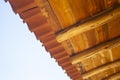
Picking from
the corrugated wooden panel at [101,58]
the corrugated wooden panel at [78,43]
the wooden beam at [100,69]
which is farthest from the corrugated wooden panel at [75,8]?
the wooden beam at [100,69]

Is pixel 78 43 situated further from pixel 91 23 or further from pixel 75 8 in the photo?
pixel 75 8

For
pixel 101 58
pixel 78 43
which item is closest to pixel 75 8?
pixel 78 43

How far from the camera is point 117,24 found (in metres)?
3.04

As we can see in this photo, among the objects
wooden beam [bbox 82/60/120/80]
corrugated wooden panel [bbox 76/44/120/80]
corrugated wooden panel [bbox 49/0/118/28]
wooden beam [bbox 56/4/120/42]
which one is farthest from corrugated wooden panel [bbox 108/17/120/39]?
wooden beam [bbox 82/60/120/80]

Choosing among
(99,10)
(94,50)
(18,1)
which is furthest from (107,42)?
(18,1)

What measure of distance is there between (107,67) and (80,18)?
1706 mm

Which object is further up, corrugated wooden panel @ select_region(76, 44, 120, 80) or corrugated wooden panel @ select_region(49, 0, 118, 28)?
corrugated wooden panel @ select_region(49, 0, 118, 28)

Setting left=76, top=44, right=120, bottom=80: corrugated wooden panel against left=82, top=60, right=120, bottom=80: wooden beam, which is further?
left=82, top=60, right=120, bottom=80: wooden beam

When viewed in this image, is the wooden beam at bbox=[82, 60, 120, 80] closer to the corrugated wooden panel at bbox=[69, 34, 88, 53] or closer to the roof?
the roof

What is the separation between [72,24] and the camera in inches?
109

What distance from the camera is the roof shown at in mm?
2410

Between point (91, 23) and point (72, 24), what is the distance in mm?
244

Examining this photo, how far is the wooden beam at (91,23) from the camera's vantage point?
266cm

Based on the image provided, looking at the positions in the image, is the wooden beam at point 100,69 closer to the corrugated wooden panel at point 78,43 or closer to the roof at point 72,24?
the roof at point 72,24
